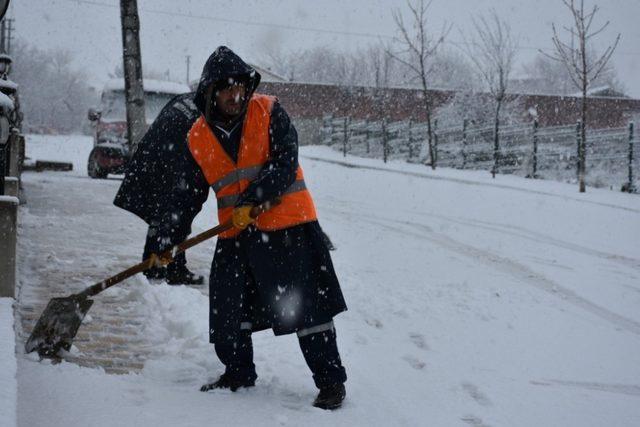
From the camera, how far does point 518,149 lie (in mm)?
17016

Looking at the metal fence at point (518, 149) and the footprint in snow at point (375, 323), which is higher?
the metal fence at point (518, 149)

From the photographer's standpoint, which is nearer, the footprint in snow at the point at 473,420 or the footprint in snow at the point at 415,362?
the footprint in snow at the point at 473,420

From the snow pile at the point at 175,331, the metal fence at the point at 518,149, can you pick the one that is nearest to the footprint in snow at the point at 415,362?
the snow pile at the point at 175,331

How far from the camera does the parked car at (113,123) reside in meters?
12.6

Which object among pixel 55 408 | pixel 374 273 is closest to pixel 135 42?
pixel 374 273

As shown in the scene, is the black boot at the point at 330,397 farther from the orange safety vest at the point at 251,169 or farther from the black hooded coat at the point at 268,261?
the orange safety vest at the point at 251,169

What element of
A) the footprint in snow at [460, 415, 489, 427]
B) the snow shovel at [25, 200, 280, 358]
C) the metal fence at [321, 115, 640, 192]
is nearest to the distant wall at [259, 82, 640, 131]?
the metal fence at [321, 115, 640, 192]

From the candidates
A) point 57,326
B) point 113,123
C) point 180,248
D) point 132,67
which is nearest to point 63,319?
point 57,326

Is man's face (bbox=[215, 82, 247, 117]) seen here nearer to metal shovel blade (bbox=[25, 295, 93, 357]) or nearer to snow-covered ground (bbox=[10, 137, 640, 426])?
snow-covered ground (bbox=[10, 137, 640, 426])

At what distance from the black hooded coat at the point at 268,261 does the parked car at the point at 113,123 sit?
982 centimetres

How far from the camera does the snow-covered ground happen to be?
2857mm

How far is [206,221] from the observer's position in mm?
7859

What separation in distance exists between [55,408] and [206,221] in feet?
17.4

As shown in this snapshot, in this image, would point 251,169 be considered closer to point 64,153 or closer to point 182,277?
point 182,277
